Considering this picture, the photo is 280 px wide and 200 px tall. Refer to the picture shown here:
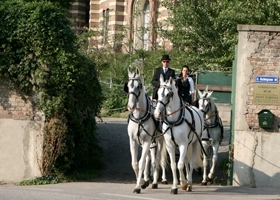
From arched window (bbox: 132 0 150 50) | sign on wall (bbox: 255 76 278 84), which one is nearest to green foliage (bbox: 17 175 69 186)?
sign on wall (bbox: 255 76 278 84)

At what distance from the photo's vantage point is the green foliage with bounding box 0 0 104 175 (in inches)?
724

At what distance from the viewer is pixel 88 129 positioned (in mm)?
19422

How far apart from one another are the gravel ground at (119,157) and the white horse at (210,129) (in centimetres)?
56

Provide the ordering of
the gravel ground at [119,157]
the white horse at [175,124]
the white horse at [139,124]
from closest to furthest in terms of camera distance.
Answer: the white horse at [175,124]
the white horse at [139,124]
the gravel ground at [119,157]

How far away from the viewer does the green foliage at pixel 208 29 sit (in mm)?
25453

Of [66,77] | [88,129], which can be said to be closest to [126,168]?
Result: [88,129]

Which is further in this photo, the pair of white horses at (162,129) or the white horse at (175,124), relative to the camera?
the pair of white horses at (162,129)

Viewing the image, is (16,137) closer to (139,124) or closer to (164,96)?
(139,124)

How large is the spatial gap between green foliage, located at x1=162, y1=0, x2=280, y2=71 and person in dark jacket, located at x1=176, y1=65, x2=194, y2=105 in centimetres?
659

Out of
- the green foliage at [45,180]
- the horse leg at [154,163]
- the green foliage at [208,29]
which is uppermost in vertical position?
the green foliage at [208,29]

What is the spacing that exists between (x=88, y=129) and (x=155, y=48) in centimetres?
1315

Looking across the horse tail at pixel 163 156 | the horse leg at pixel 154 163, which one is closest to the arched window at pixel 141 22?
the horse tail at pixel 163 156

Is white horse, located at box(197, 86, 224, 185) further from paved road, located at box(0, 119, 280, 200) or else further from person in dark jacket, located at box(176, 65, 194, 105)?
paved road, located at box(0, 119, 280, 200)

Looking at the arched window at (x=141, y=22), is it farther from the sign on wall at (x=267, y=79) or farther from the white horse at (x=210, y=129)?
the sign on wall at (x=267, y=79)
